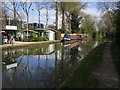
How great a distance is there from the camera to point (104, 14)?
3775cm

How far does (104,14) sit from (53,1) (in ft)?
53.5

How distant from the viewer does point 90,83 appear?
6.23m

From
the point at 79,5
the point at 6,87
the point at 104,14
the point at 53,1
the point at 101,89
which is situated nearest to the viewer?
the point at 101,89

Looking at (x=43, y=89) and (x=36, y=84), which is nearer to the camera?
(x=43, y=89)

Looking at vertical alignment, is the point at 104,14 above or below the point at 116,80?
above

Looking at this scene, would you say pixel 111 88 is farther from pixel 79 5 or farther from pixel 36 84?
pixel 79 5

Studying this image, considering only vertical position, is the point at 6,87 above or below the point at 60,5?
below

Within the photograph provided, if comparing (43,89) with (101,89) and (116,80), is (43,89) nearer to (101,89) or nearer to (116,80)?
(101,89)

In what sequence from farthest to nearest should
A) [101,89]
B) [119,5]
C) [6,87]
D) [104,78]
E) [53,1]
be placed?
[53,1]
[119,5]
[104,78]
[6,87]
[101,89]

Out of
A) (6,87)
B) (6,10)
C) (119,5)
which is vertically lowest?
(6,87)

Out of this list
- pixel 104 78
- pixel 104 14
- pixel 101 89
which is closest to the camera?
pixel 101 89

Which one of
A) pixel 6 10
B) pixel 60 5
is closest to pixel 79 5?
pixel 60 5

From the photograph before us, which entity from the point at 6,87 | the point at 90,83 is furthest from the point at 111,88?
the point at 6,87

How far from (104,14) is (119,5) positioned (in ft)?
56.4
